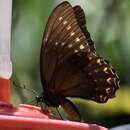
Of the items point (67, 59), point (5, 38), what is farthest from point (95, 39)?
point (5, 38)

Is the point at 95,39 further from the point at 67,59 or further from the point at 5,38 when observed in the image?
the point at 5,38

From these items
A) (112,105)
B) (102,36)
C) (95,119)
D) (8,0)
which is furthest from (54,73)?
(112,105)

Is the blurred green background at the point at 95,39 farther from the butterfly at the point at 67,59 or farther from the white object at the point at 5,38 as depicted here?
the white object at the point at 5,38

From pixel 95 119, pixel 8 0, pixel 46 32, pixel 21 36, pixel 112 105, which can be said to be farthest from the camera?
pixel 112 105

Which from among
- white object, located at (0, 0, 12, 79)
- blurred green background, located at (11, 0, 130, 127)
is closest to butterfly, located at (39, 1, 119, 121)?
white object, located at (0, 0, 12, 79)

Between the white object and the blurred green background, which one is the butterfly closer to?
the white object

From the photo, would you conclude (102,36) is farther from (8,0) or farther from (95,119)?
(8,0)
